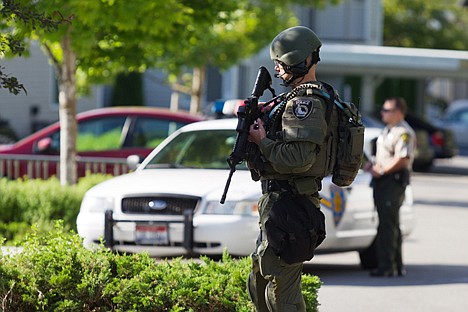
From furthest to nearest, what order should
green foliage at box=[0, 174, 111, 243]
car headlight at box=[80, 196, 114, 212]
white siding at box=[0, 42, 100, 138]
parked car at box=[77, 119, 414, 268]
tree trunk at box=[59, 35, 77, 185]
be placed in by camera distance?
white siding at box=[0, 42, 100, 138]
tree trunk at box=[59, 35, 77, 185]
green foliage at box=[0, 174, 111, 243]
car headlight at box=[80, 196, 114, 212]
parked car at box=[77, 119, 414, 268]

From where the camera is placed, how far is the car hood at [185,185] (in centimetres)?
1003

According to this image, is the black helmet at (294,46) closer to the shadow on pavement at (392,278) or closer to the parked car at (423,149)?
the shadow on pavement at (392,278)

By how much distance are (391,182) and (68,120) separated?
443cm

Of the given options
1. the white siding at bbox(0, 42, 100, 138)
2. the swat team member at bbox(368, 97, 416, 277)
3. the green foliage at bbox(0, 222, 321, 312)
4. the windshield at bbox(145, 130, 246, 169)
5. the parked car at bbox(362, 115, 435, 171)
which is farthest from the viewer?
the white siding at bbox(0, 42, 100, 138)

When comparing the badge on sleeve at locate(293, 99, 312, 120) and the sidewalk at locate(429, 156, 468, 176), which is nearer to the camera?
the badge on sleeve at locate(293, 99, 312, 120)

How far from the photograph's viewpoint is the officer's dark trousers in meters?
10.9

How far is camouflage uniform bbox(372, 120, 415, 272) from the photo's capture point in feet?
35.6

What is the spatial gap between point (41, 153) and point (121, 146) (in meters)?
1.08

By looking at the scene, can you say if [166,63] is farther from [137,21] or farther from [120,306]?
[120,306]

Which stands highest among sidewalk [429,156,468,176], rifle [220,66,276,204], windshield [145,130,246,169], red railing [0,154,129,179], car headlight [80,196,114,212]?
rifle [220,66,276,204]

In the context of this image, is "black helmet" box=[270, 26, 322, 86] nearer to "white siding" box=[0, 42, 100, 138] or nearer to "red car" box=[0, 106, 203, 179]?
"red car" box=[0, 106, 203, 179]

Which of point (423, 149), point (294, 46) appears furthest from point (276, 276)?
point (423, 149)

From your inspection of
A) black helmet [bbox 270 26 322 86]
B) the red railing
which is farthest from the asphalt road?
the red railing

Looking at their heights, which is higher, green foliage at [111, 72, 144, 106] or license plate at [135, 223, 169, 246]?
green foliage at [111, 72, 144, 106]
